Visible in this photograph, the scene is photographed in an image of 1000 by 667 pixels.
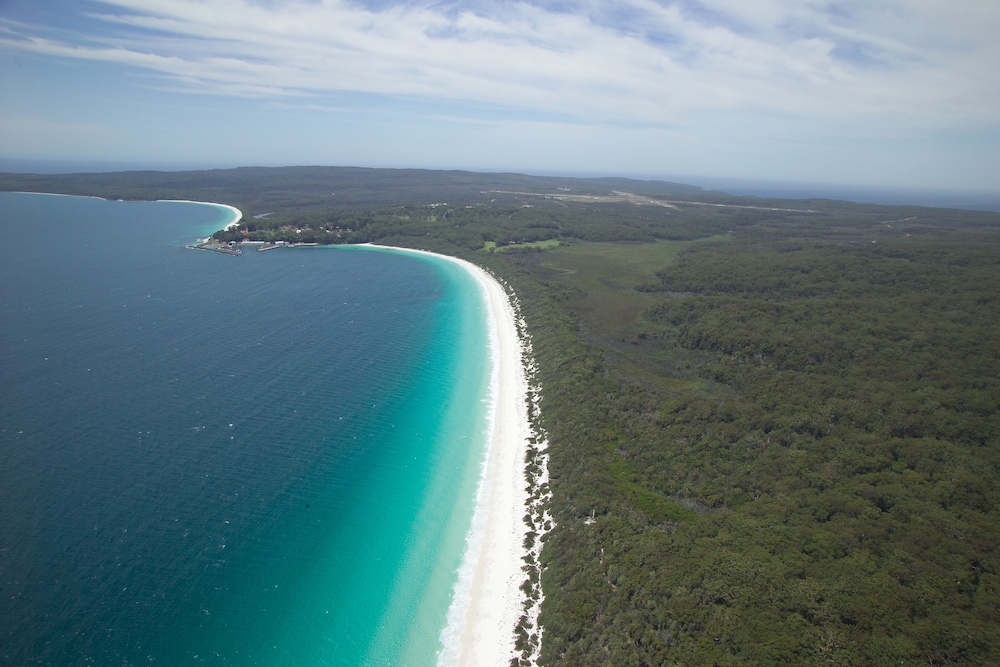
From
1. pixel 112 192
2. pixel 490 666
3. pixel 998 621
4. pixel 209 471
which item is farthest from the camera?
pixel 112 192

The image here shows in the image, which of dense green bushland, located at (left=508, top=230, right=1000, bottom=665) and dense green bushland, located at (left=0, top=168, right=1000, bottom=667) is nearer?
dense green bushland, located at (left=508, top=230, right=1000, bottom=665)

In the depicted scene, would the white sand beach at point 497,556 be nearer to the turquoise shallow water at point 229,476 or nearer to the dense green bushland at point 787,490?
the turquoise shallow water at point 229,476

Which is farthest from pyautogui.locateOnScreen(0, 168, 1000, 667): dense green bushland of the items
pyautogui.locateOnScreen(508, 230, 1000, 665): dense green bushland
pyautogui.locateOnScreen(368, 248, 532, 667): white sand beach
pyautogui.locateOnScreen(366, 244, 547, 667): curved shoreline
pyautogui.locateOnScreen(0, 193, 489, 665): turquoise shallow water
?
pyautogui.locateOnScreen(0, 193, 489, 665): turquoise shallow water

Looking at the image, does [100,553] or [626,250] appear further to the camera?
[626,250]

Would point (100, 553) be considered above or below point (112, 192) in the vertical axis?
below

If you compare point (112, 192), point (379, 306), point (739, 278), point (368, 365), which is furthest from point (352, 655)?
point (112, 192)

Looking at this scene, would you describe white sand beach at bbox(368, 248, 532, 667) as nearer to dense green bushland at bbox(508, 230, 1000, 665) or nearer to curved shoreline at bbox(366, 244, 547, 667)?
curved shoreline at bbox(366, 244, 547, 667)

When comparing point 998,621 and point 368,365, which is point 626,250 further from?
point 998,621

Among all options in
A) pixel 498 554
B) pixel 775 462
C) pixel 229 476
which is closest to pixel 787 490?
pixel 775 462
